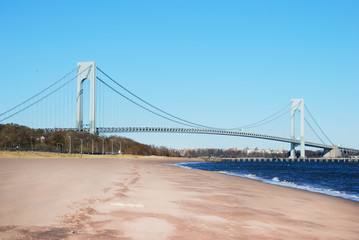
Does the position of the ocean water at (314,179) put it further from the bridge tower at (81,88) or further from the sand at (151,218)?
the bridge tower at (81,88)

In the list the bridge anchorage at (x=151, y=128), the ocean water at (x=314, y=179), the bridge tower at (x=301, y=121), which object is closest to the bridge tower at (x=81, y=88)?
the bridge anchorage at (x=151, y=128)

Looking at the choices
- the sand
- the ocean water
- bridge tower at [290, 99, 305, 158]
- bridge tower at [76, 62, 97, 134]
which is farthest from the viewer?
bridge tower at [290, 99, 305, 158]

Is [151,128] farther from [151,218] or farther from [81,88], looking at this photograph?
[151,218]

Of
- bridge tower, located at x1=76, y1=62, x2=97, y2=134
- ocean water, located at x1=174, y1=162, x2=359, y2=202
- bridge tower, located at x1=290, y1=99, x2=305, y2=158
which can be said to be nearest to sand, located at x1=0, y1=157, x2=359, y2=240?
ocean water, located at x1=174, y1=162, x2=359, y2=202

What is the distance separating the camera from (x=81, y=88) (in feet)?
285

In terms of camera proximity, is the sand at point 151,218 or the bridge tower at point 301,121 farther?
the bridge tower at point 301,121

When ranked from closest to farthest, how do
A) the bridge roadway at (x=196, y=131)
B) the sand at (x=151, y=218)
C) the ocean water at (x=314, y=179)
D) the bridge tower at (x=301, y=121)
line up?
the sand at (x=151, y=218), the ocean water at (x=314, y=179), the bridge roadway at (x=196, y=131), the bridge tower at (x=301, y=121)

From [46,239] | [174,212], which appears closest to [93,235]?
[46,239]

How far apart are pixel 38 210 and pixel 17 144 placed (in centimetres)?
8886

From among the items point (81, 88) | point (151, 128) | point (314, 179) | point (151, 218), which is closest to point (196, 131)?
point (151, 128)

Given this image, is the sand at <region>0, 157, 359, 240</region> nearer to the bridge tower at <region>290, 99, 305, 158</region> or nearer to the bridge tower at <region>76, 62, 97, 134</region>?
the bridge tower at <region>76, 62, 97, 134</region>

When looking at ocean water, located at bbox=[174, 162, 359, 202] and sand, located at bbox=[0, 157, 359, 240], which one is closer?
sand, located at bbox=[0, 157, 359, 240]

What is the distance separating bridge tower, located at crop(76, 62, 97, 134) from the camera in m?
82.6

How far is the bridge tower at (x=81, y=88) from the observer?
271ft
